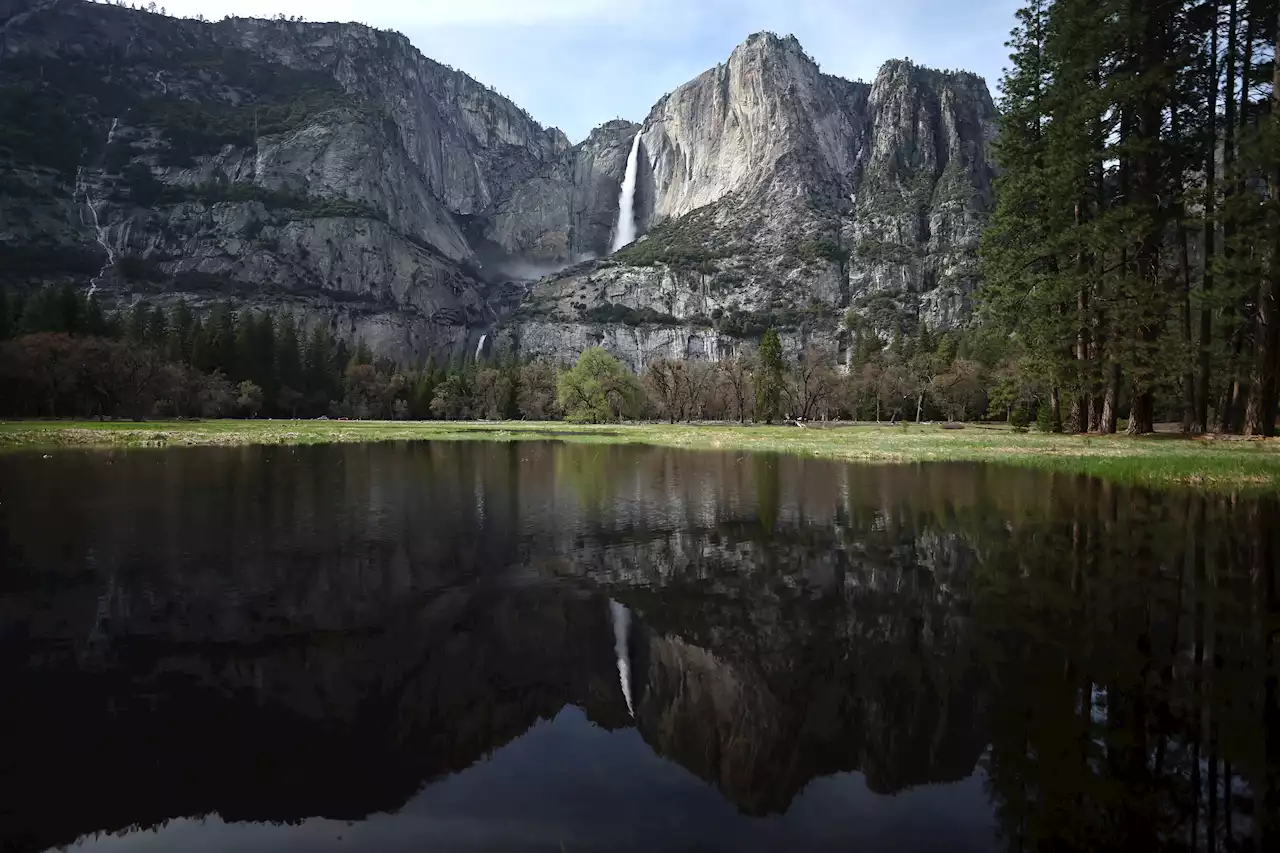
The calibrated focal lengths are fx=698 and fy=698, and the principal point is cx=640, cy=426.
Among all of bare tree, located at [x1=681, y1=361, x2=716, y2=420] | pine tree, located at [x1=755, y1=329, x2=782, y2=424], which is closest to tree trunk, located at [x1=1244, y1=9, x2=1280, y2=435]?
pine tree, located at [x1=755, y1=329, x2=782, y2=424]

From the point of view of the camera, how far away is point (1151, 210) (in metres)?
34.6

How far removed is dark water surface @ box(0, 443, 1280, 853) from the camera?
4.92m

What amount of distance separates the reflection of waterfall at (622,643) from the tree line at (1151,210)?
31.0m

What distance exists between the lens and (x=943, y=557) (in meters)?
12.9

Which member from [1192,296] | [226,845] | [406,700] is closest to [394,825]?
[226,845]

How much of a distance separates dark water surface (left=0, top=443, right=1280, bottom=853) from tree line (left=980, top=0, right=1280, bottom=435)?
21.0 m

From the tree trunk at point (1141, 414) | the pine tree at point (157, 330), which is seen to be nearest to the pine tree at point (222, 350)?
the pine tree at point (157, 330)

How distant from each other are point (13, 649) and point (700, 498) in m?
17.1

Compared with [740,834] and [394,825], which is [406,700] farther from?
[740,834]

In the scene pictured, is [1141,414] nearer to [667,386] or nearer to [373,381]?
[667,386]

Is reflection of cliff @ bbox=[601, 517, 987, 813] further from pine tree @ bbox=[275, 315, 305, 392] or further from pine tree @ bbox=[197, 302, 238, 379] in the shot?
pine tree @ bbox=[275, 315, 305, 392]

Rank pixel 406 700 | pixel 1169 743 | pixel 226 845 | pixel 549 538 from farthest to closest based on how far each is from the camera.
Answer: pixel 549 538 → pixel 406 700 → pixel 1169 743 → pixel 226 845

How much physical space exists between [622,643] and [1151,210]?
38.8 meters

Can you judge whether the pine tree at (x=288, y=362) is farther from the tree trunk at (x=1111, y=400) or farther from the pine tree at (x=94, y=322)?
the tree trunk at (x=1111, y=400)
